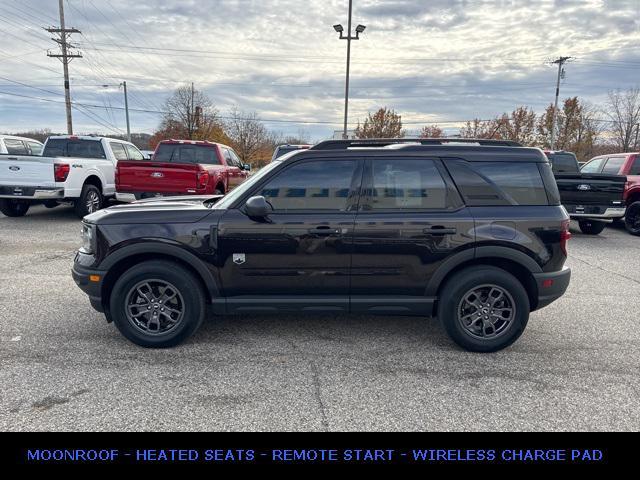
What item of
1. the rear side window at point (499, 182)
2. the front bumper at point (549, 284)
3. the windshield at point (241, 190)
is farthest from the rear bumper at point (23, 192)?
the front bumper at point (549, 284)

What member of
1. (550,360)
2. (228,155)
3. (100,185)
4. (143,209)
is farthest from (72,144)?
(550,360)

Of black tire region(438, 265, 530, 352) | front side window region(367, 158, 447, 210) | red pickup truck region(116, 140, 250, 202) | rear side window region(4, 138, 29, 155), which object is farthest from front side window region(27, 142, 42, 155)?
black tire region(438, 265, 530, 352)

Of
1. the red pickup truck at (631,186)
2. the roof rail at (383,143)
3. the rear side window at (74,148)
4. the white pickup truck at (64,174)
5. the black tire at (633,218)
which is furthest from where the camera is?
the rear side window at (74,148)

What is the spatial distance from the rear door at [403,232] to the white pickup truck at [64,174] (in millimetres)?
8632

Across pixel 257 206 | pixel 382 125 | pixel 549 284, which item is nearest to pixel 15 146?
pixel 257 206

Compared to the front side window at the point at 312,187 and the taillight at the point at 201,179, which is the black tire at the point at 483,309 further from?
the taillight at the point at 201,179

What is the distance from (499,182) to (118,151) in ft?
36.8

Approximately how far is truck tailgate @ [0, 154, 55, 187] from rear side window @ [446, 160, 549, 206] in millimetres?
9248

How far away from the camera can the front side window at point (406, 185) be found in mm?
3664

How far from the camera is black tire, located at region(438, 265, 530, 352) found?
3652 millimetres

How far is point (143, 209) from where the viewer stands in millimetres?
3764
